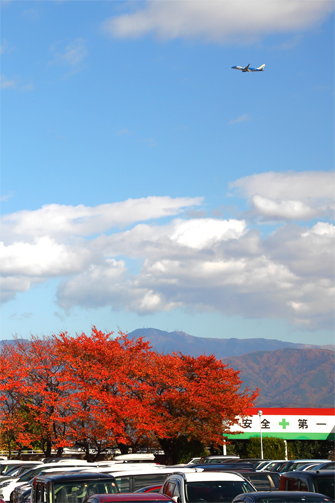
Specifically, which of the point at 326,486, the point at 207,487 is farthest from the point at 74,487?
the point at 326,486

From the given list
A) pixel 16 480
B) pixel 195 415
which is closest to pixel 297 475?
pixel 16 480

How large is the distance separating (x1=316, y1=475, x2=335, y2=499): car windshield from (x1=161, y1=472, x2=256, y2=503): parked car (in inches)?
64.1

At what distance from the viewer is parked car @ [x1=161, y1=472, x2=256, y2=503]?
11.8 metres

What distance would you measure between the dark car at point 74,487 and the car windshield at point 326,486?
4.00 m

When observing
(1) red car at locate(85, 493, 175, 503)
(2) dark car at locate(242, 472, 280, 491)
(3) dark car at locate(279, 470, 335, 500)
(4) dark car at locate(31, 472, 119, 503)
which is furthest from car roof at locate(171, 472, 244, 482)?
(2) dark car at locate(242, 472, 280, 491)

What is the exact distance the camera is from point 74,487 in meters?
11.8

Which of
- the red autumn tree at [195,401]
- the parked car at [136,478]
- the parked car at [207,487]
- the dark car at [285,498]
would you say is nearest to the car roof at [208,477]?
the parked car at [207,487]

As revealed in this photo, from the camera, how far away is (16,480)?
933 inches

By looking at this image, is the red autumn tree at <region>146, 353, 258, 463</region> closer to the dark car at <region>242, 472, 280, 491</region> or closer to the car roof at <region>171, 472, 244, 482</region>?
the dark car at <region>242, 472, 280, 491</region>

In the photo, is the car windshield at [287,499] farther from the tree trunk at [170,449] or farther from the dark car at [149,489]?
the tree trunk at [170,449]

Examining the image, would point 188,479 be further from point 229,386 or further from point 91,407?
point 229,386

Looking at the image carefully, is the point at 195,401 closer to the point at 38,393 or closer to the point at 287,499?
the point at 38,393

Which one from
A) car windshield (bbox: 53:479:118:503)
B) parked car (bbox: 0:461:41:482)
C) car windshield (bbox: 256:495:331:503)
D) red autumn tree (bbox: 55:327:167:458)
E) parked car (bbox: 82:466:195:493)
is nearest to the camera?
car windshield (bbox: 256:495:331:503)

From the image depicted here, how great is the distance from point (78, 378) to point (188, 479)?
25.7 m
